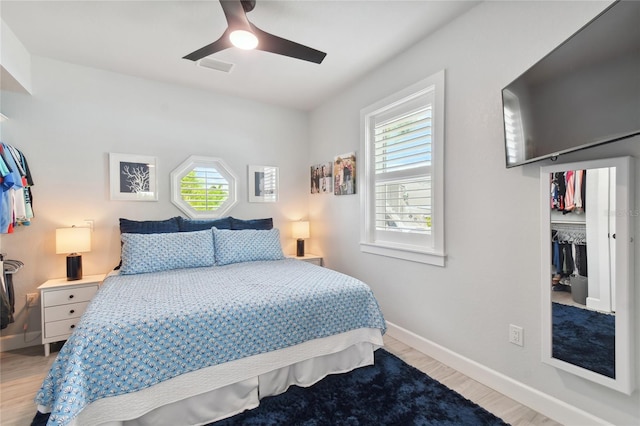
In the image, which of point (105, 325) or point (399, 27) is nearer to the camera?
point (105, 325)

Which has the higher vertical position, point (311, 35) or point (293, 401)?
point (311, 35)

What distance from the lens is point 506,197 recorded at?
190cm

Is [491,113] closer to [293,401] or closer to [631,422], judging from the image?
[631,422]

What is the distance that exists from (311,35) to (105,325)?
2.38 meters

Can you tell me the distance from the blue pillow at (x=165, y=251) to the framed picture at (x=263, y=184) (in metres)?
1.07

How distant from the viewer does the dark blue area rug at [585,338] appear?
4.72ft

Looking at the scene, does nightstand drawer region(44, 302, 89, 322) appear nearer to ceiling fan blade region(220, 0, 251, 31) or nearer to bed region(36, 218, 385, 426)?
bed region(36, 218, 385, 426)

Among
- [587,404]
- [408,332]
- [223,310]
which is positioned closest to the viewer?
[587,404]

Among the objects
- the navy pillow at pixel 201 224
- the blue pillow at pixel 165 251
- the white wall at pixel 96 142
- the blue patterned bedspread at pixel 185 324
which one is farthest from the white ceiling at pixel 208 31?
the blue patterned bedspread at pixel 185 324

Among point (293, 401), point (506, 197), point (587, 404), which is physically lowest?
point (293, 401)

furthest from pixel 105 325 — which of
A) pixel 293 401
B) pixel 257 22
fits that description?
pixel 257 22

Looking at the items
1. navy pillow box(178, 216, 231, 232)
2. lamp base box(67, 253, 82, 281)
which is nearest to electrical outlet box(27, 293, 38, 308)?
lamp base box(67, 253, 82, 281)

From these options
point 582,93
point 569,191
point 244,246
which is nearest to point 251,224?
point 244,246

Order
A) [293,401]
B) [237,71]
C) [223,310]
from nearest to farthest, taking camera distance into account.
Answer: [223,310] < [293,401] < [237,71]
